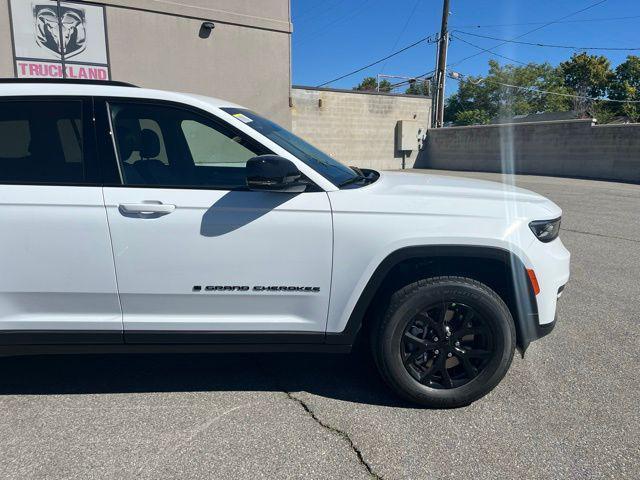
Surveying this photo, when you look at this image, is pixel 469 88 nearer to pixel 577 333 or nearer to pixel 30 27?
pixel 30 27

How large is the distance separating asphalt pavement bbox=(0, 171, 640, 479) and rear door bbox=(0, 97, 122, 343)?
20.4 inches

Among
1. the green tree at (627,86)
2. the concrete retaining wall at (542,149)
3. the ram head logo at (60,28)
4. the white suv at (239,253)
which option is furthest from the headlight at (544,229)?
the green tree at (627,86)

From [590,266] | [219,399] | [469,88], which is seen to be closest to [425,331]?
[219,399]

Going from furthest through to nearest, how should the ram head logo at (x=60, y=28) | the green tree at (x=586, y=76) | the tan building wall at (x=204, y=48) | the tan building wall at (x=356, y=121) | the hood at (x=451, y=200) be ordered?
the green tree at (x=586, y=76), the tan building wall at (x=356, y=121), the tan building wall at (x=204, y=48), the ram head logo at (x=60, y=28), the hood at (x=451, y=200)

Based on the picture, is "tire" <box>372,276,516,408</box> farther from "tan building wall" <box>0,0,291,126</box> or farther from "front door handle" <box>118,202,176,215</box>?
"tan building wall" <box>0,0,291,126</box>

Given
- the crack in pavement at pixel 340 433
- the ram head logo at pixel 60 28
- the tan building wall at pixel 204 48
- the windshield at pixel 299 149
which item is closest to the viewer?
the crack in pavement at pixel 340 433

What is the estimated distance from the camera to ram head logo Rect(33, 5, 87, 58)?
10609 mm

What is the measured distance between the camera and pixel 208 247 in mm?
2512

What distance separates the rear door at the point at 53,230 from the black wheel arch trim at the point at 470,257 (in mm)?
1332

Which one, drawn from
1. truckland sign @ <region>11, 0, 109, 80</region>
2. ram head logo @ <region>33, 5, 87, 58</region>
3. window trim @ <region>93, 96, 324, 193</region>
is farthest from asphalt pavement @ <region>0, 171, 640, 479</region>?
ram head logo @ <region>33, 5, 87, 58</region>

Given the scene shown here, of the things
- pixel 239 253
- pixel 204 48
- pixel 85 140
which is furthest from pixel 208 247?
pixel 204 48

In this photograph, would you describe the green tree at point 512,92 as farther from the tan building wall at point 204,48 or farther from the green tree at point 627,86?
the tan building wall at point 204,48

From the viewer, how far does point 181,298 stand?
259 cm

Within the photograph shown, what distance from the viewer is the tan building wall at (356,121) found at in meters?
21.6
